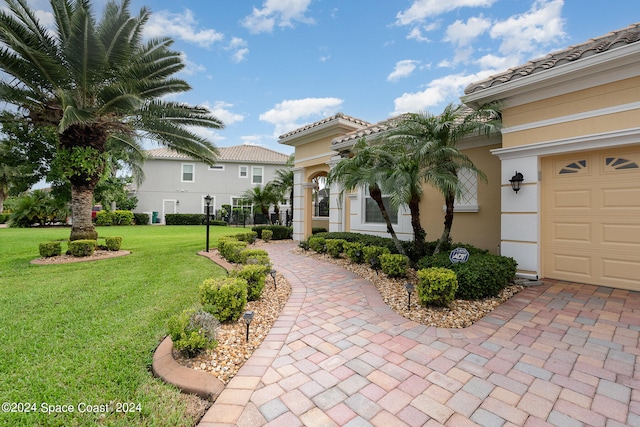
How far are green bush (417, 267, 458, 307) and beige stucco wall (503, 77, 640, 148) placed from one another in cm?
353

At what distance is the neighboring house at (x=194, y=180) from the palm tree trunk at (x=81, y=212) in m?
18.7

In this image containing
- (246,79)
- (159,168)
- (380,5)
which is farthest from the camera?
(159,168)

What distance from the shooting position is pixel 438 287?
4133mm

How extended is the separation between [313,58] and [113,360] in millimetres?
11450

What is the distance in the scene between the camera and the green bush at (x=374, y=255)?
22.1 ft

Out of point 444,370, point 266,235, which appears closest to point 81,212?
point 266,235

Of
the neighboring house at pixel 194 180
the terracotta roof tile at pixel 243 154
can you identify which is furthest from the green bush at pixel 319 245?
the terracotta roof tile at pixel 243 154

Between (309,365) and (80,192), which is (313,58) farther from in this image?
(309,365)

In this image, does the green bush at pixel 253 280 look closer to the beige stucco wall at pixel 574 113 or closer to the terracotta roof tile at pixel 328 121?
the beige stucco wall at pixel 574 113

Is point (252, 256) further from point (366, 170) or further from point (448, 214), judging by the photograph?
point (448, 214)

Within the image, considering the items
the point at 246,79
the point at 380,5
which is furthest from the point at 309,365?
the point at 246,79

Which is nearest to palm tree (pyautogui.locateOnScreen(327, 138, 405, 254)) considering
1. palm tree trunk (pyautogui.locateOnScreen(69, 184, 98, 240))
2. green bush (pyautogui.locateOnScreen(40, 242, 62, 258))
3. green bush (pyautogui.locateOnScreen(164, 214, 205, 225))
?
palm tree trunk (pyautogui.locateOnScreen(69, 184, 98, 240))

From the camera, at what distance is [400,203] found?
5242 millimetres

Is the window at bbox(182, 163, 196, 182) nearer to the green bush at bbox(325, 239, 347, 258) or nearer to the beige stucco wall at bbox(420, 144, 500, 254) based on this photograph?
the green bush at bbox(325, 239, 347, 258)
